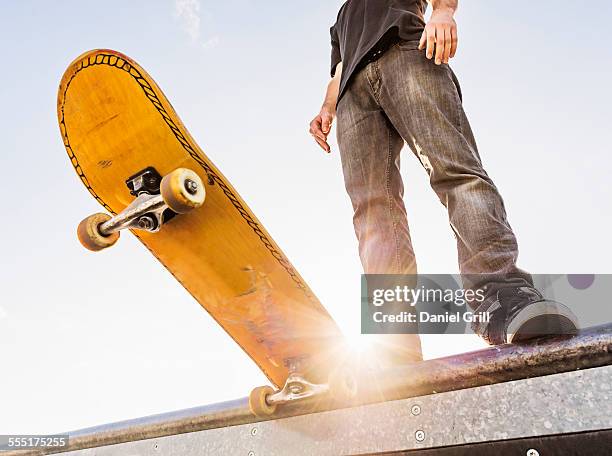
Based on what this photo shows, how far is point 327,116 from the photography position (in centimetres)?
283

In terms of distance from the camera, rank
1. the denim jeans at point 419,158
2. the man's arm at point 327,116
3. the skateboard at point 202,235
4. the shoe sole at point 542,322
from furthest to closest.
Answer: the man's arm at point 327,116 → the skateboard at point 202,235 → the denim jeans at point 419,158 → the shoe sole at point 542,322

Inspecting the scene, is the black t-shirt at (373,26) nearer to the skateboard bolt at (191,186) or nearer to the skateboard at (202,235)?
the skateboard at (202,235)

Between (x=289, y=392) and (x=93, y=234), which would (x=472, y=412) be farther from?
(x=93, y=234)

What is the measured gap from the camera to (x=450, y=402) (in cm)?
132

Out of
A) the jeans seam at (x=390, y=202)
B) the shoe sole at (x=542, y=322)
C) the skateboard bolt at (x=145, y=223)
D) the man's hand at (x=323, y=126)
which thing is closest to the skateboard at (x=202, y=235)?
the skateboard bolt at (x=145, y=223)

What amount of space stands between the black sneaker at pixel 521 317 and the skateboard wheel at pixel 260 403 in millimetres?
727

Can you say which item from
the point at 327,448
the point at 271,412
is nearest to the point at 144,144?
the point at 271,412

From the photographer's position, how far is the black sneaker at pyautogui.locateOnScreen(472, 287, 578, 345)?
1271mm

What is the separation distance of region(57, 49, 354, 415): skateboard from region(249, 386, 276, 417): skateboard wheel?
159 mm

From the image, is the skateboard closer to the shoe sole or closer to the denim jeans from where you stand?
the denim jeans

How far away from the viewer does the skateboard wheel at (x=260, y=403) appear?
1.66 metres

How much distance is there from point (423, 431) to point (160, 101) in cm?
144

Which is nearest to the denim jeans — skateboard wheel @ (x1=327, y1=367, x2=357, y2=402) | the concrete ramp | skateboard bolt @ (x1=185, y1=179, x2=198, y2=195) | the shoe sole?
the shoe sole

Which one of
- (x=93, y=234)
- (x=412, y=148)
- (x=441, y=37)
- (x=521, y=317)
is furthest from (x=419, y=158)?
(x=93, y=234)
